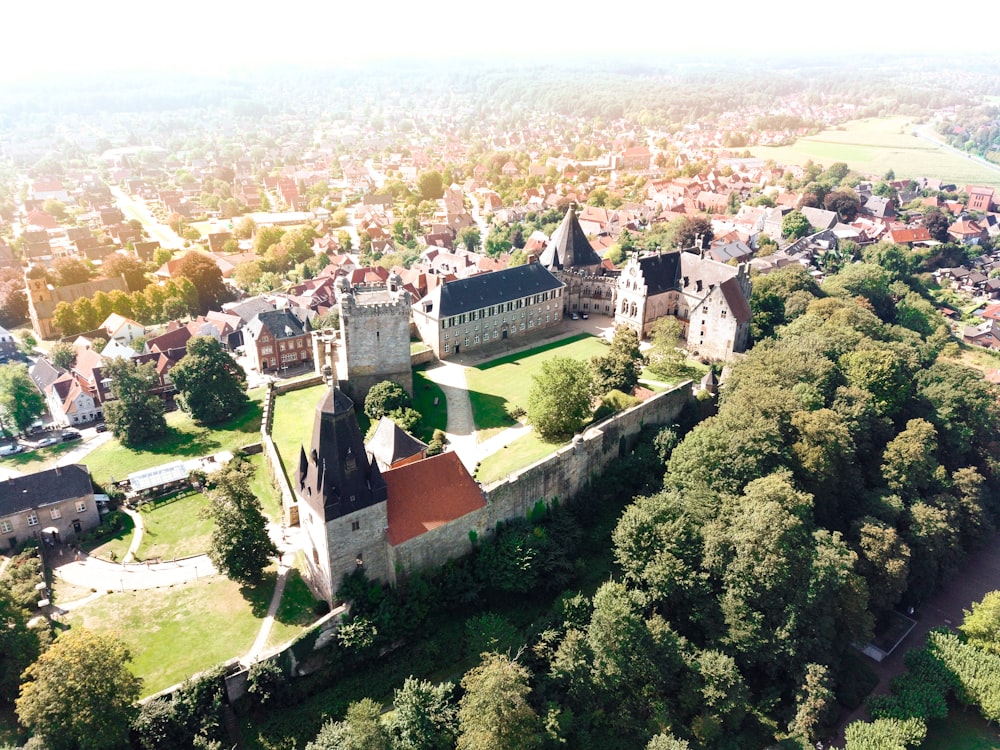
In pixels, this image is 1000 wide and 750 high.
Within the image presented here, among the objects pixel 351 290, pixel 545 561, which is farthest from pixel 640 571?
pixel 351 290

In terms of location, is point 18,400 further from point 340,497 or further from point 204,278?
point 340,497

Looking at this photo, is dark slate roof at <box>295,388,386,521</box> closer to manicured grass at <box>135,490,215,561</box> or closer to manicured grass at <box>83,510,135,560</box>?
manicured grass at <box>135,490,215,561</box>

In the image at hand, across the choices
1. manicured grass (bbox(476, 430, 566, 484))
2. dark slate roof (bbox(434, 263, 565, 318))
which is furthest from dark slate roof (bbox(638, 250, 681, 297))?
manicured grass (bbox(476, 430, 566, 484))

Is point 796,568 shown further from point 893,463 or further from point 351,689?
point 351,689

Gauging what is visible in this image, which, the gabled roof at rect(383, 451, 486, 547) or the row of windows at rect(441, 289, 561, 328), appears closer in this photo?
the gabled roof at rect(383, 451, 486, 547)

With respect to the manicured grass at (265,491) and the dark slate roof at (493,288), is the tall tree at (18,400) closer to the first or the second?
the manicured grass at (265,491)

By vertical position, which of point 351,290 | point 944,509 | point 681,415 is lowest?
point 944,509

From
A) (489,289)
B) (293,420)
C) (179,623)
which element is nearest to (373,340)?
(293,420)
